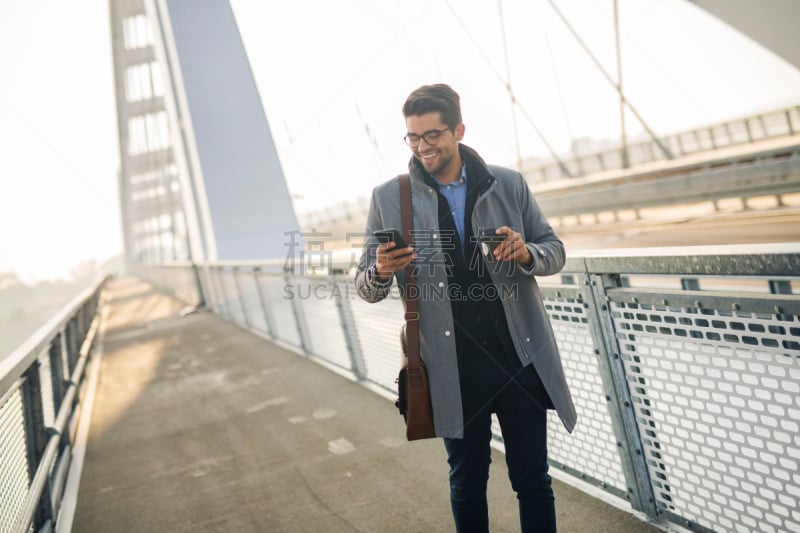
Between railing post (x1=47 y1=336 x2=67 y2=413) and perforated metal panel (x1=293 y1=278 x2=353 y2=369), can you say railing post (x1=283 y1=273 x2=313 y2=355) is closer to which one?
perforated metal panel (x1=293 y1=278 x2=353 y2=369)

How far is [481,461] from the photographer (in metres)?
1.70

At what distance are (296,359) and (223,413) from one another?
156cm

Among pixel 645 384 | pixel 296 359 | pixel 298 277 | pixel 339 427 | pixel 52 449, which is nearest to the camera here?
pixel 645 384

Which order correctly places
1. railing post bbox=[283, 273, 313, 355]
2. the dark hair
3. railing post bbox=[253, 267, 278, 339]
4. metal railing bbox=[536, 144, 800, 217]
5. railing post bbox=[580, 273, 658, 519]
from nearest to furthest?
the dark hair < railing post bbox=[580, 273, 658, 519] < railing post bbox=[283, 273, 313, 355] < railing post bbox=[253, 267, 278, 339] < metal railing bbox=[536, 144, 800, 217]

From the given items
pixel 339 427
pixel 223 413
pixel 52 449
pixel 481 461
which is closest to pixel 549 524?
pixel 481 461

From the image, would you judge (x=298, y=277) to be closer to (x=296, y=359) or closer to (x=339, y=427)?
(x=296, y=359)

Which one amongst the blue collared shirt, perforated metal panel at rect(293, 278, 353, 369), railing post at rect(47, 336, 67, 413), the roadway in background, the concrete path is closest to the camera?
the blue collared shirt

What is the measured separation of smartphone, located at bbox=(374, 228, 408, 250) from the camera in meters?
1.51

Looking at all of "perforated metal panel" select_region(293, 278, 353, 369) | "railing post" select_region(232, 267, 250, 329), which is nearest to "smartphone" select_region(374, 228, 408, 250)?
"perforated metal panel" select_region(293, 278, 353, 369)

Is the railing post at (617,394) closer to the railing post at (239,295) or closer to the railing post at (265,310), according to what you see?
the railing post at (265,310)

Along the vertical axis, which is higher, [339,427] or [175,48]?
[175,48]

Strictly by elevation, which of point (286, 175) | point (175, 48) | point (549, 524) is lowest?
point (549, 524)

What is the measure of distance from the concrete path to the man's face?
4.84ft

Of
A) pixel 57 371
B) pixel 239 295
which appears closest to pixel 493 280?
pixel 57 371
